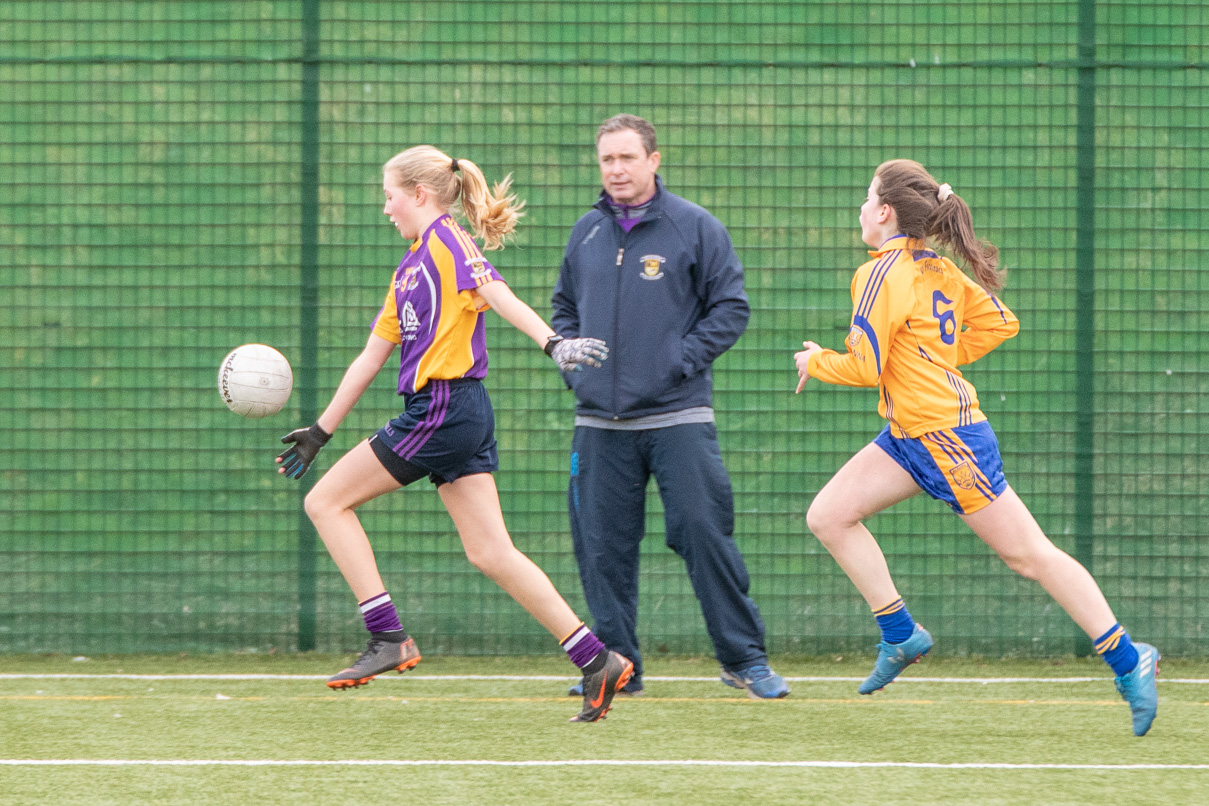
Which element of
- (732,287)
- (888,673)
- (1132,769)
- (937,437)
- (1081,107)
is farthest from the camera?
(1081,107)

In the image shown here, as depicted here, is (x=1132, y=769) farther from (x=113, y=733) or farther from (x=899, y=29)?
(x=899, y=29)

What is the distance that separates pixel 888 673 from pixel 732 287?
143cm

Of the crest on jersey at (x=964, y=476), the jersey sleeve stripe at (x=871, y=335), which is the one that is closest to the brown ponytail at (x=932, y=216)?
the jersey sleeve stripe at (x=871, y=335)

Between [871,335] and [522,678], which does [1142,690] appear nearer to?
[871,335]

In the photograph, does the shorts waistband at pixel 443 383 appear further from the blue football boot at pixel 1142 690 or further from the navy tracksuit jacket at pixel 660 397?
the blue football boot at pixel 1142 690

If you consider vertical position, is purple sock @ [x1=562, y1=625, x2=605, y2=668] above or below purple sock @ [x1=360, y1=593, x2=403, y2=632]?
below

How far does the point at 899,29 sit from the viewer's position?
20.9 ft

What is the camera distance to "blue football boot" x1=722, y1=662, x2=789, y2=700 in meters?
5.09

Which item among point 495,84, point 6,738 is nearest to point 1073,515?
point 495,84

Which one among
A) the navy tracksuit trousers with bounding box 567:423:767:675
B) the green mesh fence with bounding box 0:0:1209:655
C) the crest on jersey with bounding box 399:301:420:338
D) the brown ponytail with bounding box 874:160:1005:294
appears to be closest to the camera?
the brown ponytail with bounding box 874:160:1005:294

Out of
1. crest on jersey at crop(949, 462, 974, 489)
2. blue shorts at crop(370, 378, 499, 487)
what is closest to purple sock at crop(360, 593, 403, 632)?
blue shorts at crop(370, 378, 499, 487)

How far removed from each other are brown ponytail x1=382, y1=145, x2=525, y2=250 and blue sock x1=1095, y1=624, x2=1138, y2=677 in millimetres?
2304

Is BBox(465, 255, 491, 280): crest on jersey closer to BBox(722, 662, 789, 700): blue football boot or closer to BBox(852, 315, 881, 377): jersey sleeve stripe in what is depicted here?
BBox(852, 315, 881, 377): jersey sleeve stripe

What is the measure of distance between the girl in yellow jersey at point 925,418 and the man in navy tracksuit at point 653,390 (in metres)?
0.52
